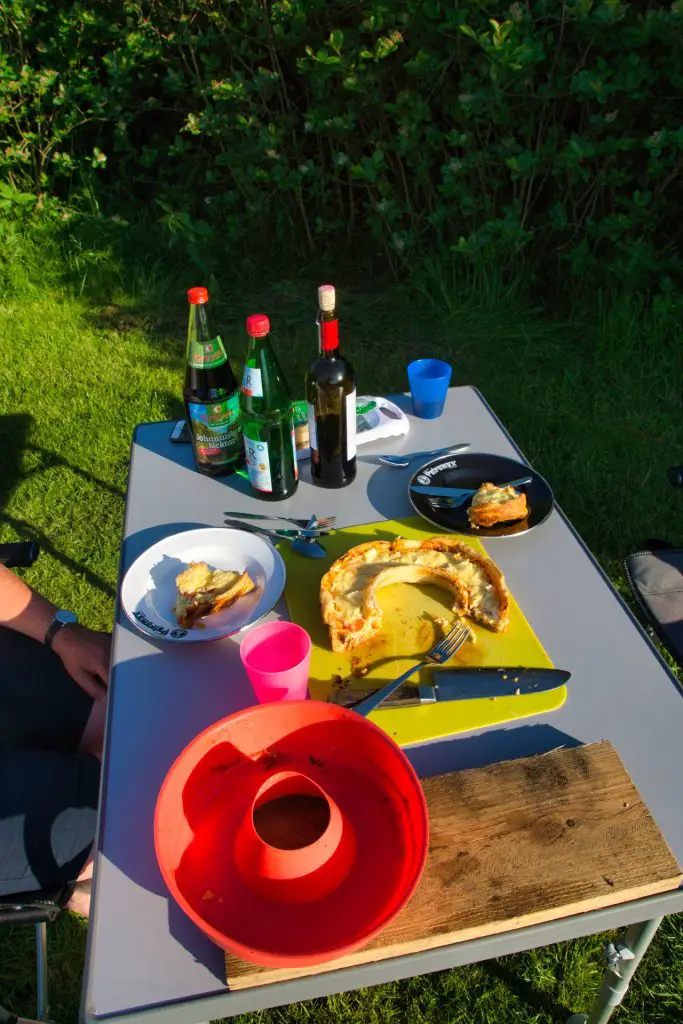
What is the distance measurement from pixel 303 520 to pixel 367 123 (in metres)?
3.73

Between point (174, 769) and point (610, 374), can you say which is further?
point (610, 374)

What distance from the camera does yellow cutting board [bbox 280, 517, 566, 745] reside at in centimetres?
124

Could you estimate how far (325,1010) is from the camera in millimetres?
1871

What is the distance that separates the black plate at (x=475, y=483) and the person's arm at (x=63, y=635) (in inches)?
35.7

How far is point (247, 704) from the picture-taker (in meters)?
1.30

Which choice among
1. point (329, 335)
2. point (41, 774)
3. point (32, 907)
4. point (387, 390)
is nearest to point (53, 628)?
point (41, 774)

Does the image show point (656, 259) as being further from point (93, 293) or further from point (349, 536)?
point (93, 293)

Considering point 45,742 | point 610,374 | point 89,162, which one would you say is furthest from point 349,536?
point 89,162

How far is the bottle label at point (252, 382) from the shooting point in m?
1.68

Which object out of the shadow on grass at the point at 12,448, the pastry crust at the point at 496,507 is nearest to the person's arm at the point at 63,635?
the pastry crust at the point at 496,507

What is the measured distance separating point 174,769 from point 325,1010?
1299 mm

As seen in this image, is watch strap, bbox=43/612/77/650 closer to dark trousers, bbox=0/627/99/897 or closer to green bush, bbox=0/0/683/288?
dark trousers, bbox=0/627/99/897

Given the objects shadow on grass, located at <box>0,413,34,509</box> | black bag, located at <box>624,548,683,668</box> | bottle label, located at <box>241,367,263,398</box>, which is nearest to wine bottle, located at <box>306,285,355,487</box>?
bottle label, located at <box>241,367,263,398</box>

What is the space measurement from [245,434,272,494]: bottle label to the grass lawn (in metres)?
1.42
